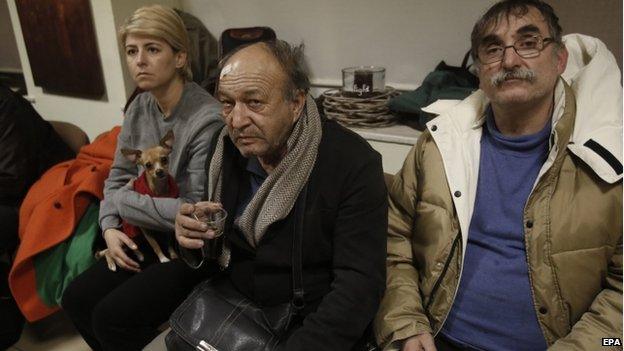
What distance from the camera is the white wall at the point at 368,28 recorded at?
211cm

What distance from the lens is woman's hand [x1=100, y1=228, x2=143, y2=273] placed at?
61.1 inches

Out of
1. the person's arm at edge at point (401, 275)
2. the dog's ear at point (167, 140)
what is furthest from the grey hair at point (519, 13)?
the dog's ear at point (167, 140)

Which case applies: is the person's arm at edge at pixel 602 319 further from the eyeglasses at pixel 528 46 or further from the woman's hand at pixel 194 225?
the woman's hand at pixel 194 225

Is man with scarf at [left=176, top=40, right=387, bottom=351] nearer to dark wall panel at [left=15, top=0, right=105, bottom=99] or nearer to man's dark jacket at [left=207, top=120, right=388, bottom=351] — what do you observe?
man's dark jacket at [left=207, top=120, right=388, bottom=351]

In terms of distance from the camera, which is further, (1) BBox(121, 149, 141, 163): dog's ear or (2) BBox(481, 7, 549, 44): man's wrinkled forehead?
(1) BBox(121, 149, 141, 163): dog's ear

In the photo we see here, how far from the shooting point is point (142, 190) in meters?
1.57

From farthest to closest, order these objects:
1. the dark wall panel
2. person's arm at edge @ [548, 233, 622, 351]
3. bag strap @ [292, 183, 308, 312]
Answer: the dark wall panel, bag strap @ [292, 183, 308, 312], person's arm at edge @ [548, 233, 622, 351]

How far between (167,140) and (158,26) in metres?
0.41

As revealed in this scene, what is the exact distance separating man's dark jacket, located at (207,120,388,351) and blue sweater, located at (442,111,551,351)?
0.84 feet

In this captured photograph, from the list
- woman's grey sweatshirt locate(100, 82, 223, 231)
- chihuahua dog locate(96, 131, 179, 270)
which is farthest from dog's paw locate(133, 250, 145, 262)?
woman's grey sweatshirt locate(100, 82, 223, 231)

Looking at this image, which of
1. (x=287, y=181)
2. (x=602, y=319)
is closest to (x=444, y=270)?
(x=602, y=319)

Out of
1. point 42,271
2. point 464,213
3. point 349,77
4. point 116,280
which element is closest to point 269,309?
point 464,213

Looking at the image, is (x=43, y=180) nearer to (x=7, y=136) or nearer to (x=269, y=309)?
(x=7, y=136)

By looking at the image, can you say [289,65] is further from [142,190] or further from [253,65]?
[142,190]
